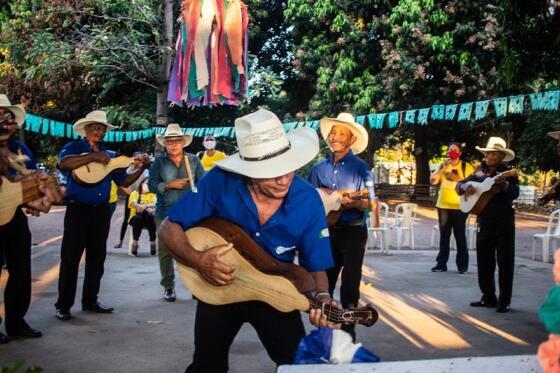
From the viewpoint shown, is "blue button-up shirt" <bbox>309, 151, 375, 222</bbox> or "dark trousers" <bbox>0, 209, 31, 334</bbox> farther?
"blue button-up shirt" <bbox>309, 151, 375, 222</bbox>

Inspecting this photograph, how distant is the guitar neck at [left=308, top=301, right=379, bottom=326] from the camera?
2.71m

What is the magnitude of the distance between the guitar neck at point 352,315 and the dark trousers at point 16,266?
3.36m

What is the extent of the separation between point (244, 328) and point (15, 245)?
2188 mm

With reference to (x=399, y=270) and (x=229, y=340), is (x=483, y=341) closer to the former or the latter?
(x=229, y=340)

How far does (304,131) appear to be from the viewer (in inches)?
137

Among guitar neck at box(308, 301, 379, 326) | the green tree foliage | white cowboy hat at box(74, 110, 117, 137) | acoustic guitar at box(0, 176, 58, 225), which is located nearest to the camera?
guitar neck at box(308, 301, 379, 326)

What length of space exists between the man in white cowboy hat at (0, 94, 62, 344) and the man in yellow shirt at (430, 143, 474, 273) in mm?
6488

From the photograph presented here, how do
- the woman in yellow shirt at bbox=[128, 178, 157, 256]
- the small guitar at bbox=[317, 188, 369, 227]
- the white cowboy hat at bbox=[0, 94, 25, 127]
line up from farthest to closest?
the woman in yellow shirt at bbox=[128, 178, 157, 256]
the small guitar at bbox=[317, 188, 369, 227]
the white cowboy hat at bbox=[0, 94, 25, 127]

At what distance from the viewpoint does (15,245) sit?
5.27 m

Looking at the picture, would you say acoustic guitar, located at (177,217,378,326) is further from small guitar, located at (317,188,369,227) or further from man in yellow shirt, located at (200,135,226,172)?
man in yellow shirt, located at (200,135,226,172)

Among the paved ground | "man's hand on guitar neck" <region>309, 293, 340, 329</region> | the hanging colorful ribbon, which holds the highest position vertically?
the hanging colorful ribbon

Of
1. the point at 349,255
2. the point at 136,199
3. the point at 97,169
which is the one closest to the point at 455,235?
the point at 349,255

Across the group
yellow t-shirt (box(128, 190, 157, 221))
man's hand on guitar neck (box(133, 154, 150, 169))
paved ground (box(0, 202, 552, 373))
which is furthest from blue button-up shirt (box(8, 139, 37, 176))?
yellow t-shirt (box(128, 190, 157, 221))

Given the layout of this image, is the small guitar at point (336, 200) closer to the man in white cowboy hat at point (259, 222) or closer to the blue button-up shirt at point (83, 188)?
the blue button-up shirt at point (83, 188)
